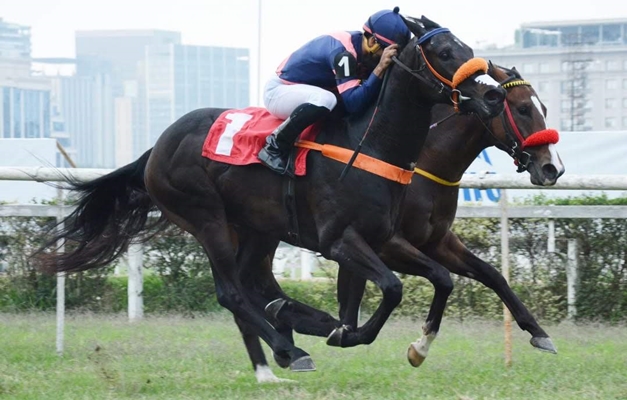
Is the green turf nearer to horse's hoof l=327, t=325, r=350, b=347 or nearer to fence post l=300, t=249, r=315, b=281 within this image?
horse's hoof l=327, t=325, r=350, b=347

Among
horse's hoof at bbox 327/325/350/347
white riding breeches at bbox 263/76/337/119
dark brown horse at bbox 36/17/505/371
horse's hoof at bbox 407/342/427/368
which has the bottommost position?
horse's hoof at bbox 407/342/427/368

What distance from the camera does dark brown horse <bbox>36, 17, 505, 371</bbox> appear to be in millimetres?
4984

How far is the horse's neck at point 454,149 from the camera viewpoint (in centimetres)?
582

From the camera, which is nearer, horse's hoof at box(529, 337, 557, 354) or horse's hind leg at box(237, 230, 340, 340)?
horse's hoof at box(529, 337, 557, 354)

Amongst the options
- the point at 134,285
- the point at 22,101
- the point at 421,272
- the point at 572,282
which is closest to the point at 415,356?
the point at 421,272

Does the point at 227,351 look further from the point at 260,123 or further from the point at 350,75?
the point at 350,75

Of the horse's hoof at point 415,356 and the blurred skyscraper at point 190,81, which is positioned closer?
the horse's hoof at point 415,356

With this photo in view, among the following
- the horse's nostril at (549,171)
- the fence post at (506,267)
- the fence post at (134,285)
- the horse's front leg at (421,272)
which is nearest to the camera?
the horse's nostril at (549,171)

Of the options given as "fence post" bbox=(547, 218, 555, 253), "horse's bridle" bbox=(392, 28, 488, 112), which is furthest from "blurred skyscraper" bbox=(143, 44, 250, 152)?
"horse's bridle" bbox=(392, 28, 488, 112)

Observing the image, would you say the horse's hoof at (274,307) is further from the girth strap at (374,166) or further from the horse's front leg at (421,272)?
the girth strap at (374,166)

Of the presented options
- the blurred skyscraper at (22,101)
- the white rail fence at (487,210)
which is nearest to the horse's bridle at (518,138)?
the white rail fence at (487,210)

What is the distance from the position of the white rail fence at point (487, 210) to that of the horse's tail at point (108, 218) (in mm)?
219

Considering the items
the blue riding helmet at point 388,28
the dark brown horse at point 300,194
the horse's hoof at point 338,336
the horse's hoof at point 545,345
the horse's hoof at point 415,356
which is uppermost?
the blue riding helmet at point 388,28

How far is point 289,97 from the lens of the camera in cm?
541
